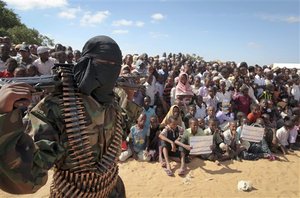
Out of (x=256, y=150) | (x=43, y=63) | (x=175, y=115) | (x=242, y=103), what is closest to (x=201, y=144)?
(x=175, y=115)

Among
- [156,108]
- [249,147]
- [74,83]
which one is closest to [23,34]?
[156,108]

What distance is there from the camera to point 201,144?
7.54 meters

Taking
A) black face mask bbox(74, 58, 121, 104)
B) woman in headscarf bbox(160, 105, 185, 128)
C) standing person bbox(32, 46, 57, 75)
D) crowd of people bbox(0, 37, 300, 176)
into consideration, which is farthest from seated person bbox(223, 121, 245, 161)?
black face mask bbox(74, 58, 121, 104)

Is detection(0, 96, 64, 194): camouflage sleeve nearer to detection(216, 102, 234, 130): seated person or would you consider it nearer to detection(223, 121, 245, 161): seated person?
detection(223, 121, 245, 161): seated person

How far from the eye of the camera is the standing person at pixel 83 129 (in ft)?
6.34

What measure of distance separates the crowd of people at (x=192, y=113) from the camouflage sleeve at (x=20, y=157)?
14.9 ft

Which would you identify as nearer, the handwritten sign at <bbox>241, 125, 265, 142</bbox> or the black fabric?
the black fabric

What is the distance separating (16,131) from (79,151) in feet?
2.36

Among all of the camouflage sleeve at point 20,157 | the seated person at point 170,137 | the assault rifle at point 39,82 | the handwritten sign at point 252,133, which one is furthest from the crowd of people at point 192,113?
the camouflage sleeve at point 20,157

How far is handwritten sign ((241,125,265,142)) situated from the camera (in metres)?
8.14

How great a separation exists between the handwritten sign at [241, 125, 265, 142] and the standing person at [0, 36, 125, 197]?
6161 mm

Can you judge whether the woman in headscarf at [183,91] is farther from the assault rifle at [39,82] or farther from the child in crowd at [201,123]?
the assault rifle at [39,82]

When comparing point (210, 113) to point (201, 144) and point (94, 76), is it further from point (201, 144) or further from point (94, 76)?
point (94, 76)

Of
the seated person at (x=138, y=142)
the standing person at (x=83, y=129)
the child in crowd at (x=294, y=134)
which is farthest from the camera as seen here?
the child in crowd at (x=294, y=134)
